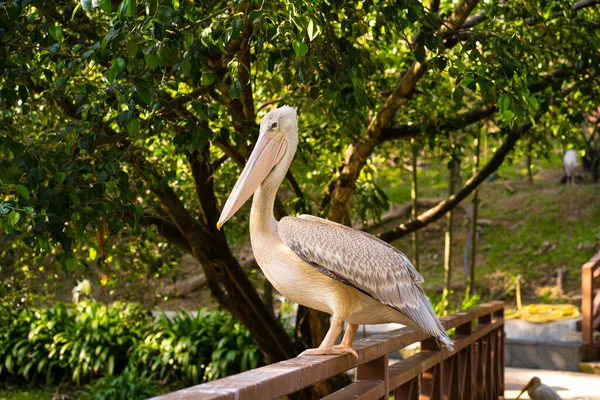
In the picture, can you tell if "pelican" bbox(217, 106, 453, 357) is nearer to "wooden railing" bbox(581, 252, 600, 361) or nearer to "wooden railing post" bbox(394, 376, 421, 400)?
"wooden railing post" bbox(394, 376, 421, 400)

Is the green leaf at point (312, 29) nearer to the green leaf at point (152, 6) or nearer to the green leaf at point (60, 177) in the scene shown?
the green leaf at point (152, 6)

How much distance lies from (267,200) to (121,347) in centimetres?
832

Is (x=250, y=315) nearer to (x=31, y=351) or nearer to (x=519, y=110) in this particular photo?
(x=519, y=110)

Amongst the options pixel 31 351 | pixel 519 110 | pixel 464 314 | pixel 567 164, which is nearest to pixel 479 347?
pixel 464 314

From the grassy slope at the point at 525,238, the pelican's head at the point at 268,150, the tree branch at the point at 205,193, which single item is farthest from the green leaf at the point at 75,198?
the grassy slope at the point at 525,238

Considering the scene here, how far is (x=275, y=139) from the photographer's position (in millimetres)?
3254

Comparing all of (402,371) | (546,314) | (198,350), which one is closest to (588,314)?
(546,314)

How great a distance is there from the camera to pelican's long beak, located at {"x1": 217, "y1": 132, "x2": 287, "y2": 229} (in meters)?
3.13

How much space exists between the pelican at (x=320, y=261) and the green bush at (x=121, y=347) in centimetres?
673

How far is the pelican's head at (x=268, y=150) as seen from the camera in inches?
124

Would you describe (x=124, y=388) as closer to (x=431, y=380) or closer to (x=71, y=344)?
(x=71, y=344)

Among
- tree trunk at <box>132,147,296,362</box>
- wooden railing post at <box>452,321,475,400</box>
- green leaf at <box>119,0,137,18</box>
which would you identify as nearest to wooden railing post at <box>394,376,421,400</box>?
wooden railing post at <box>452,321,475,400</box>

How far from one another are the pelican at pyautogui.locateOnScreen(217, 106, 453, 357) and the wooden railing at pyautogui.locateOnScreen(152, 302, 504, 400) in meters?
0.19

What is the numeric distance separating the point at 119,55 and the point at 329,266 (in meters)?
1.61
